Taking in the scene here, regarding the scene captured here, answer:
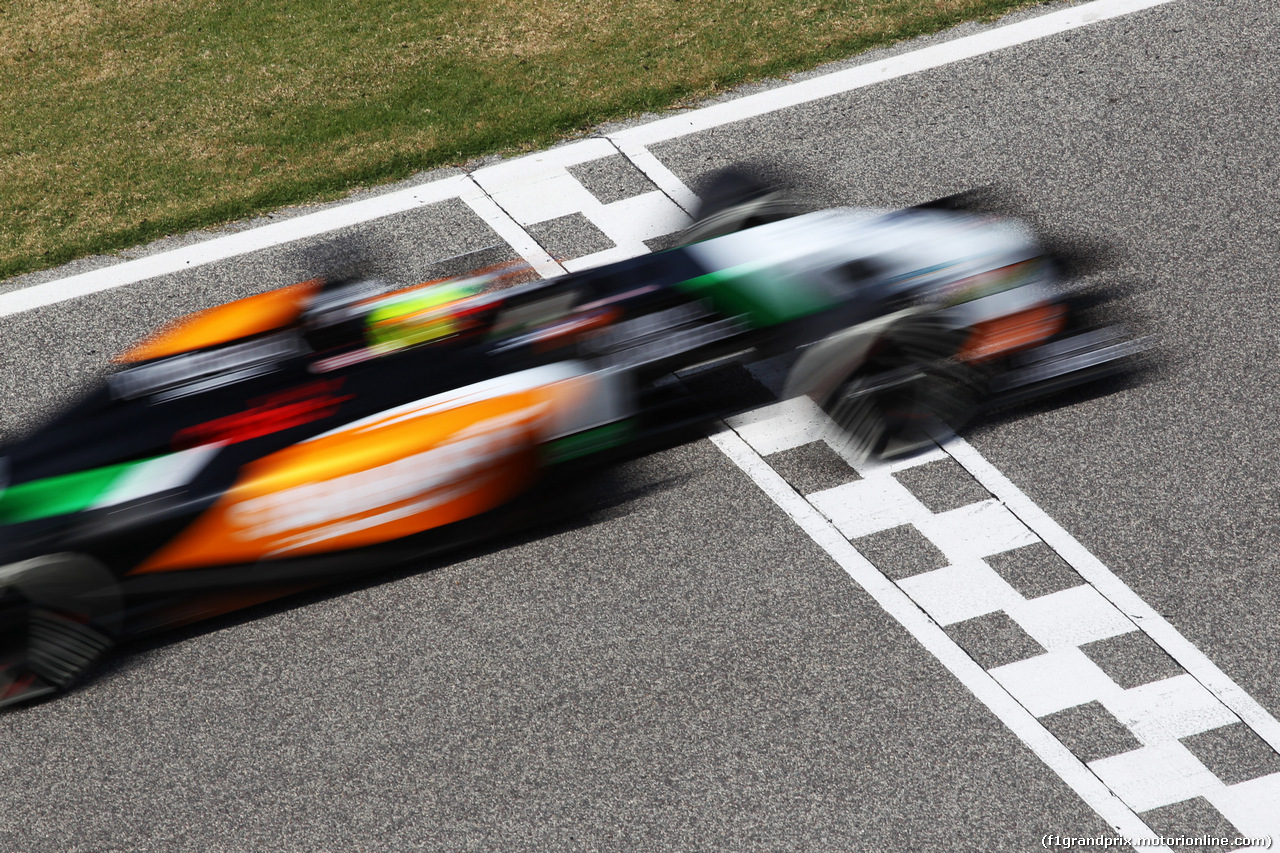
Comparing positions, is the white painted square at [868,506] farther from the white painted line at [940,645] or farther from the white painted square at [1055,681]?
the white painted square at [1055,681]

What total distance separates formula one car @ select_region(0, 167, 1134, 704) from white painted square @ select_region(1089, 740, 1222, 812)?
144 cm

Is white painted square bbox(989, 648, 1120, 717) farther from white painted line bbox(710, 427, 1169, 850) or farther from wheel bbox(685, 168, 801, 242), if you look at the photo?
wheel bbox(685, 168, 801, 242)

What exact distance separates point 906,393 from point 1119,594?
103 cm

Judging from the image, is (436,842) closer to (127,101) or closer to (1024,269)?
(1024,269)

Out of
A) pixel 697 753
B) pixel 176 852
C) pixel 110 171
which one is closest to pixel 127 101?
pixel 110 171

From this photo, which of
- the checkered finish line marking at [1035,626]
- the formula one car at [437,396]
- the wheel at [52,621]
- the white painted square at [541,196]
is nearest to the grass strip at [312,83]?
the white painted square at [541,196]

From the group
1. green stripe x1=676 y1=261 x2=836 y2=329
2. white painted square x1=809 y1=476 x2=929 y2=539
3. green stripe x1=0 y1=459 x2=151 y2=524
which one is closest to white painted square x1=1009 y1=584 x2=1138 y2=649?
white painted square x1=809 y1=476 x2=929 y2=539

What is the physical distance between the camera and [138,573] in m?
3.86

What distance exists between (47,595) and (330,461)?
962mm

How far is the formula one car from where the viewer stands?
384cm

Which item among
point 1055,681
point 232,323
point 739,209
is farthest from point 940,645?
point 232,323

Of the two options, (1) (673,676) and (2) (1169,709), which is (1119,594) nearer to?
(2) (1169,709)

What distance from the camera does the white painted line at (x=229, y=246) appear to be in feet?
19.0

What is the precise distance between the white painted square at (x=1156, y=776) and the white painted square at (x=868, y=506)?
1.14m
